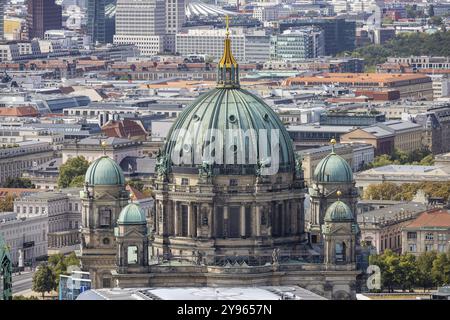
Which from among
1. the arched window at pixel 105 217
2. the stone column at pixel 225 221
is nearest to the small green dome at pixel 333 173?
the stone column at pixel 225 221

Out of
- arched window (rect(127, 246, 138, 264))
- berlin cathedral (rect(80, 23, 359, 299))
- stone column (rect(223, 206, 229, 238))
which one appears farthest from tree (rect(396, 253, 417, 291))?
arched window (rect(127, 246, 138, 264))

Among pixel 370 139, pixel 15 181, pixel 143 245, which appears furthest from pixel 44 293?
pixel 370 139

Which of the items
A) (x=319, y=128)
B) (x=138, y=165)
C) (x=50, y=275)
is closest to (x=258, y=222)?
(x=50, y=275)

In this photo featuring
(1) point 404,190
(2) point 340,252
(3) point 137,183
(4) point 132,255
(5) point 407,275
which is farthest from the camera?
(1) point 404,190

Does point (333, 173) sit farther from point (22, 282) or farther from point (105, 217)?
point (22, 282)
